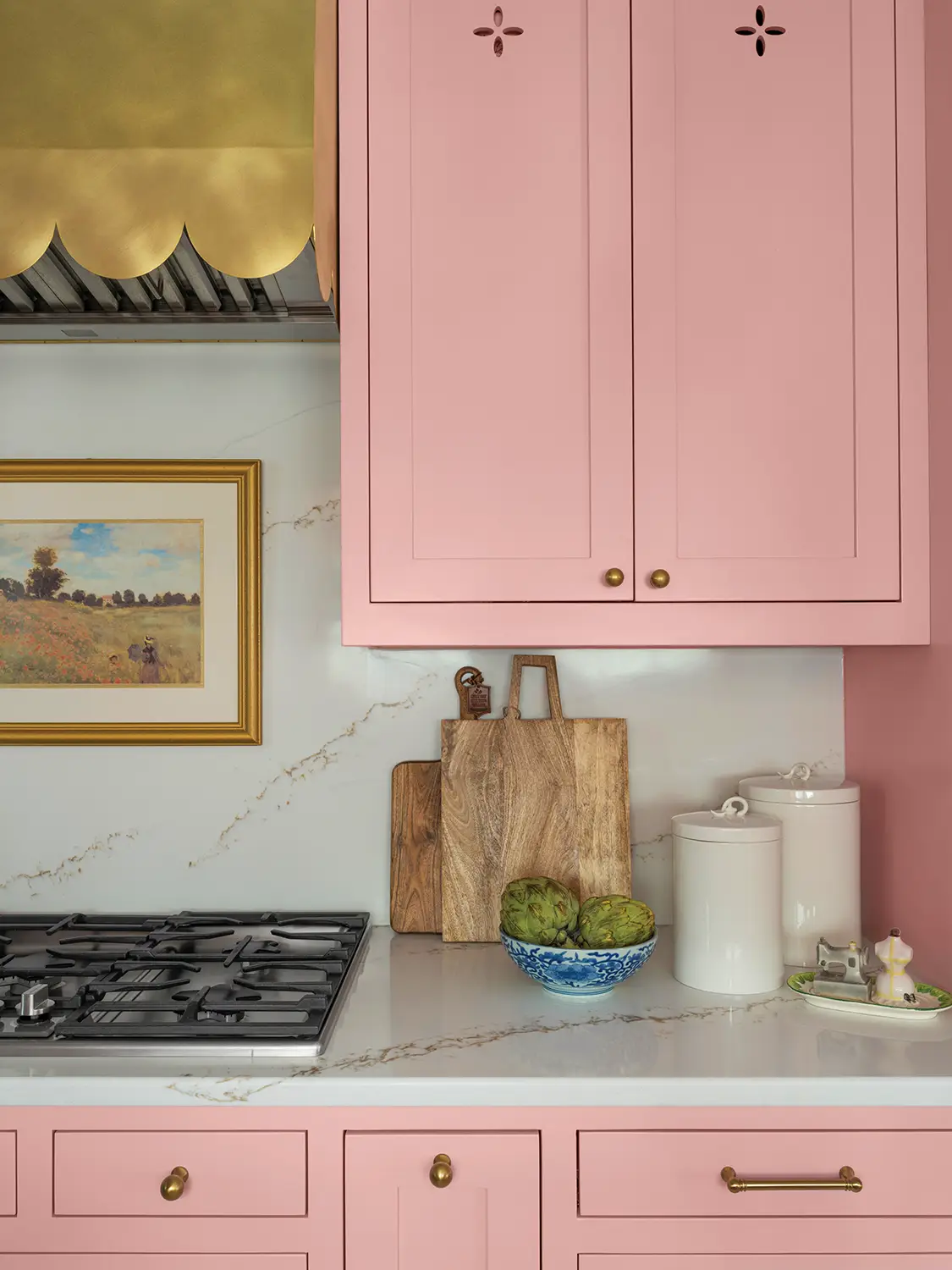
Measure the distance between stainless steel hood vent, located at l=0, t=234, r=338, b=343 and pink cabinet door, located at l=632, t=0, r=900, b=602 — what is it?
1.84 ft

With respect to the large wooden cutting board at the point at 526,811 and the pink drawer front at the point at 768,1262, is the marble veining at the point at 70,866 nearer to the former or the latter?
the large wooden cutting board at the point at 526,811

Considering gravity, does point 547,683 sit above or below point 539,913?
above

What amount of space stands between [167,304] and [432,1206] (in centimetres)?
146

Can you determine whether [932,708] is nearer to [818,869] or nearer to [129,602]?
[818,869]

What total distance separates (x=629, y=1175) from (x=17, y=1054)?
764 millimetres

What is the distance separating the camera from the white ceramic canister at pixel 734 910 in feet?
4.62

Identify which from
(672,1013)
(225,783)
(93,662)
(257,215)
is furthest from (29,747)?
(672,1013)

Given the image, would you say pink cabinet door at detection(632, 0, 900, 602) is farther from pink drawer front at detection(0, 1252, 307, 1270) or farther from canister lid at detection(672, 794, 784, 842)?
pink drawer front at detection(0, 1252, 307, 1270)

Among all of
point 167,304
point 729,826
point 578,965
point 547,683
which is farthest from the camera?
point 547,683

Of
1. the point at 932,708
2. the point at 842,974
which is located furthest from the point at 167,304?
the point at 842,974

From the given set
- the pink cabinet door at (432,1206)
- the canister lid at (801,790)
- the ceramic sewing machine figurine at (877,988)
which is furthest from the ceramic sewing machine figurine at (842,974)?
the pink cabinet door at (432,1206)

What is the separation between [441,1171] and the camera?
1.12 m

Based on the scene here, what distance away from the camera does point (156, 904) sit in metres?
1.81

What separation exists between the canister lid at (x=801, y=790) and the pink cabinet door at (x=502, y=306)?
468 mm
